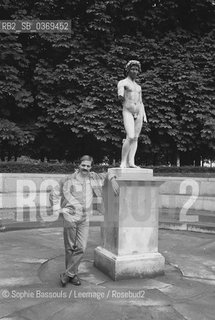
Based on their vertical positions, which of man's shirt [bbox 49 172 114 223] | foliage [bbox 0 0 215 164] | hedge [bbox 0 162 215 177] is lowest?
man's shirt [bbox 49 172 114 223]

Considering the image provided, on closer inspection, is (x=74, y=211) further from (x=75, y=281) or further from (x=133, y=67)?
(x=133, y=67)

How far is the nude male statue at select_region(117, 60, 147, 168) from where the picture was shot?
20.2 feet

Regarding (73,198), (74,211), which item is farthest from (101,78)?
(74,211)

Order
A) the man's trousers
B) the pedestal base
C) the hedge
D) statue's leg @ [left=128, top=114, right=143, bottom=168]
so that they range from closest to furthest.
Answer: the man's trousers → the pedestal base → statue's leg @ [left=128, top=114, right=143, bottom=168] → the hedge

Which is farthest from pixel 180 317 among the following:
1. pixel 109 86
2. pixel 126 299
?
pixel 109 86

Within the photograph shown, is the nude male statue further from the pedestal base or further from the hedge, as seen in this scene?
the hedge

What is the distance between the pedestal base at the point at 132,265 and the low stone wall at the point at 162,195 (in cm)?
573

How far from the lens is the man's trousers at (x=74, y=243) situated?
5.04m

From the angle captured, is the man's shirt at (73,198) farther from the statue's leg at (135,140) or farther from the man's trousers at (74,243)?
the statue's leg at (135,140)

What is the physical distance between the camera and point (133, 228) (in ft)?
19.0

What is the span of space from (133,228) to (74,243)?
1.11 metres

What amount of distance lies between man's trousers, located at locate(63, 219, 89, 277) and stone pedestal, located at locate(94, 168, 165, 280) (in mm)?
747

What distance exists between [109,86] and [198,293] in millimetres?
12114

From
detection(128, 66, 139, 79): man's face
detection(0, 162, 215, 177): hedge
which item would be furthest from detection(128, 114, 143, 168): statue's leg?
detection(0, 162, 215, 177): hedge
